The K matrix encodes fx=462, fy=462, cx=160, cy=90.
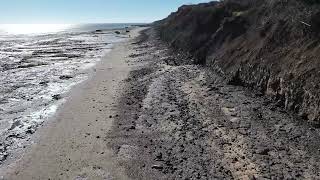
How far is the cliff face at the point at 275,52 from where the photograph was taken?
53.1ft

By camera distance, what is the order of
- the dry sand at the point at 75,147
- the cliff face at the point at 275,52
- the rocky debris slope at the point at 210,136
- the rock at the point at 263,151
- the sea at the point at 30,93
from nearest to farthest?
the rocky debris slope at the point at 210,136, the dry sand at the point at 75,147, the rock at the point at 263,151, the cliff face at the point at 275,52, the sea at the point at 30,93

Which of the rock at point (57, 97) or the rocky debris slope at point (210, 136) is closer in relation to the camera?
the rocky debris slope at point (210, 136)

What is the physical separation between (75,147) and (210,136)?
167 inches

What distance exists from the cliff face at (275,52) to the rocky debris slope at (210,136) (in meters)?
0.64

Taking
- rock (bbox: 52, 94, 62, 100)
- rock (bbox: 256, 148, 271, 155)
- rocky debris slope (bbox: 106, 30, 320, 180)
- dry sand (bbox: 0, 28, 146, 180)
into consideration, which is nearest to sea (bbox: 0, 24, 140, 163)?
rock (bbox: 52, 94, 62, 100)

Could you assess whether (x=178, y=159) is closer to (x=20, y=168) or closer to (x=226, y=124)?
(x=226, y=124)

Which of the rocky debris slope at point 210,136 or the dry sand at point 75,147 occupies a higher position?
the rocky debris slope at point 210,136

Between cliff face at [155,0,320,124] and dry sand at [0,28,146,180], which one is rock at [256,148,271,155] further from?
dry sand at [0,28,146,180]

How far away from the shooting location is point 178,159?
12922mm

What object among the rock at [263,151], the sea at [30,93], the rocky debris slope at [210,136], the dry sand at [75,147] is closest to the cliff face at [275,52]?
the rocky debris slope at [210,136]

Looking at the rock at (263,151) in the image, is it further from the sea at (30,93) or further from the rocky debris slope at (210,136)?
the sea at (30,93)

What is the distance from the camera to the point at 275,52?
20.6 metres

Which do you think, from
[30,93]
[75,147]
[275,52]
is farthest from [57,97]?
[275,52]

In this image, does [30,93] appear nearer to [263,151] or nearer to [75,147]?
[75,147]
